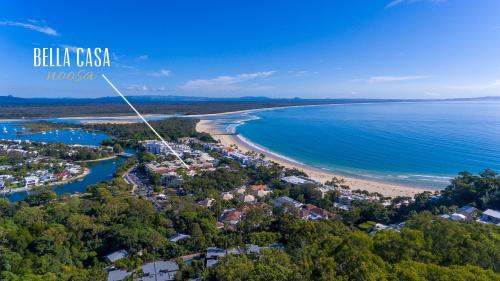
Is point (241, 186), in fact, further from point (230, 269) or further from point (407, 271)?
point (407, 271)

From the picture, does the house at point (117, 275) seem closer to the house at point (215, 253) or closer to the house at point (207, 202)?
the house at point (215, 253)

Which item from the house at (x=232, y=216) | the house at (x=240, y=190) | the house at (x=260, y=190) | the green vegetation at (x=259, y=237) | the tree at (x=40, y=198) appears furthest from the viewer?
the house at (x=240, y=190)

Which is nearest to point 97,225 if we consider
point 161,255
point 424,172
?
point 161,255

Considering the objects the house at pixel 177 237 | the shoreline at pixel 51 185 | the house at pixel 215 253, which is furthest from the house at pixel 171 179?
the house at pixel 215 253

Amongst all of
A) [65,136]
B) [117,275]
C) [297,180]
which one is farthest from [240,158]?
[65,136]

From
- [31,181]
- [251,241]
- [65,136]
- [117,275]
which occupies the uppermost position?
[65,136]

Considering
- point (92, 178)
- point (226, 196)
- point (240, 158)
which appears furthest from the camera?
point (240, 158)

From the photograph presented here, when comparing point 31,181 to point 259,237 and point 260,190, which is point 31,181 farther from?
point 259,237
